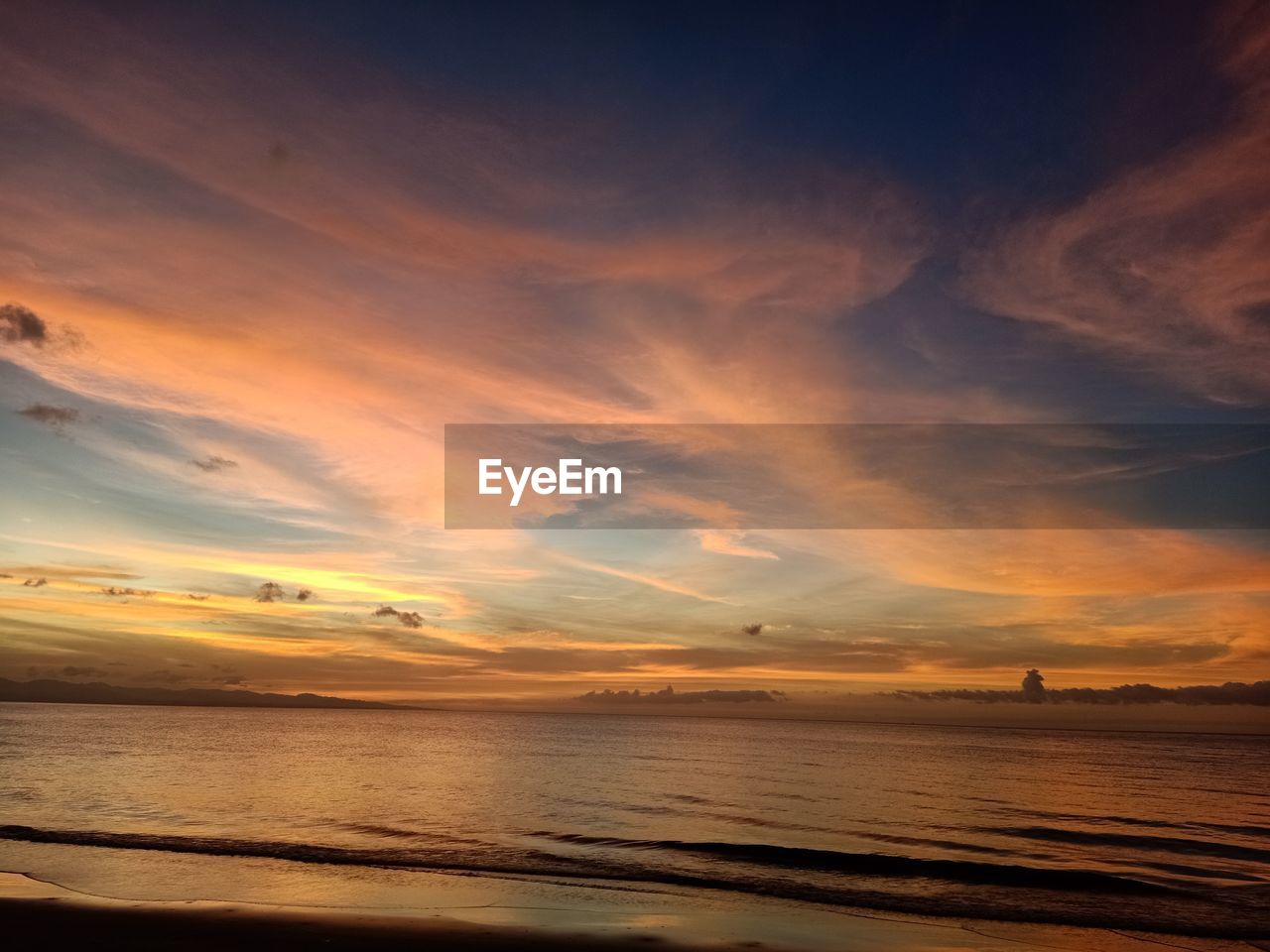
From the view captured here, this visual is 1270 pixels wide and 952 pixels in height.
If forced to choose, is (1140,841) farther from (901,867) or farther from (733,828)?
(733,828)

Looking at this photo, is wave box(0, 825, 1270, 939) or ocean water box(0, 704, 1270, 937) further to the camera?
ocean water box(0, 704, 1270, 937)

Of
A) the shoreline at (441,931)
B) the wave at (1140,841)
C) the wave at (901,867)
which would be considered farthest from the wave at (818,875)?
the wave at (1140,841)

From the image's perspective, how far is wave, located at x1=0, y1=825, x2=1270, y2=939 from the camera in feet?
78.8

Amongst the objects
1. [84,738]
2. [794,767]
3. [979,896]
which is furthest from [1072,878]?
[84,738]

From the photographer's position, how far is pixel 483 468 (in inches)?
1368

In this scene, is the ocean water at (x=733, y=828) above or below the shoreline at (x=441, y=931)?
below

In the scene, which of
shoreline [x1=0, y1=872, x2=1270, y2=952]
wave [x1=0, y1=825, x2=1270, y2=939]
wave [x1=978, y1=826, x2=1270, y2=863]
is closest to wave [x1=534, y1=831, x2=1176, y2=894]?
wave [x1=0, y1=825, x2=1270, y2=939]

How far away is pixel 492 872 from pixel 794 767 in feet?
193

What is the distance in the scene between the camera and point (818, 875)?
1138 inches

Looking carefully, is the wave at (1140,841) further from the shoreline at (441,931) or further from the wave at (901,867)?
the shoreline at (441,931)

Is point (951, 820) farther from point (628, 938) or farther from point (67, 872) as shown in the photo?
point (67, 872)

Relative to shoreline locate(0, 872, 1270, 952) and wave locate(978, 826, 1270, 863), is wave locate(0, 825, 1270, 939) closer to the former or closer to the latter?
shoreline locate(0, 872, 1270, 952)

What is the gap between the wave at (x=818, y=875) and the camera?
78.8ft

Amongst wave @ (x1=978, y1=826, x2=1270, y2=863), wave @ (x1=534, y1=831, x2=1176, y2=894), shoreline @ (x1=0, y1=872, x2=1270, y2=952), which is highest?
shoreline @ (x1=0, y1=872, x2=1270, y2=952)
